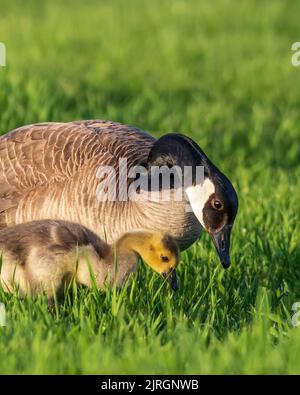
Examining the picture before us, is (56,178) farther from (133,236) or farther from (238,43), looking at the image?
(238,43)

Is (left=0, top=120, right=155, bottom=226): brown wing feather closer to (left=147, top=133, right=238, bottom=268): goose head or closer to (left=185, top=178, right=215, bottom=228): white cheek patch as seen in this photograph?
(left=147, top=133, right=238, bottom=268): goose head

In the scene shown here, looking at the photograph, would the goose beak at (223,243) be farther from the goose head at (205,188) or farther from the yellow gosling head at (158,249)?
the yellow gosling head at (158,249)

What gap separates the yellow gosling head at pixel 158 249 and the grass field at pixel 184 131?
0.41 feet

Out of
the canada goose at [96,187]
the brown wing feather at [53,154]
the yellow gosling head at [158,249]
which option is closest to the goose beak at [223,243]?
the canada goose at [96,187]

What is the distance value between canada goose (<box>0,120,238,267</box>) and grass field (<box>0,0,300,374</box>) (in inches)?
15.4

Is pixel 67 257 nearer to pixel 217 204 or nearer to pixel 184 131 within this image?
pixel 217 204

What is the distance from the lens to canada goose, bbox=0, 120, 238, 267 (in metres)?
6.19

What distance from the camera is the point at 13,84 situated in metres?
11.2

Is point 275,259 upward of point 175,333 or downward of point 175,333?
upward

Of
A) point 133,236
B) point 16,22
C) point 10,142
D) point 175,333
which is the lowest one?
point 175,333

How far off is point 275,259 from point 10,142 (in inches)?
85.0

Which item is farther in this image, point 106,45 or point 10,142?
point 106,45
